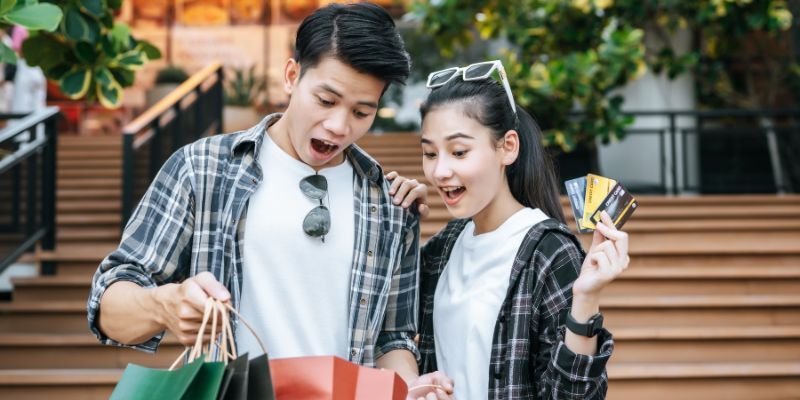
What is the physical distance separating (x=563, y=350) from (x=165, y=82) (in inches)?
507

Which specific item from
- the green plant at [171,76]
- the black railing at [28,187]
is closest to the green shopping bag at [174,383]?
the black railing at [28,187]

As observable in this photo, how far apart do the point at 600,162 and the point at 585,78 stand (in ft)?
10.0

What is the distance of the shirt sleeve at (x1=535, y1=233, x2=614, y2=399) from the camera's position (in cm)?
210

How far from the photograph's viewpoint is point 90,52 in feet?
12.6

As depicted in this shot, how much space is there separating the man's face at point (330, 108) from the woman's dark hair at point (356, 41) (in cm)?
2

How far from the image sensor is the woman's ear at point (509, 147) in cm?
247

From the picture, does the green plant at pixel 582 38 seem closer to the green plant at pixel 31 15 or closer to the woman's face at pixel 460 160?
the green plant at pixel 31 15

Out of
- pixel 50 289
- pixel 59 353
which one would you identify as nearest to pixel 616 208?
pixel 59 353

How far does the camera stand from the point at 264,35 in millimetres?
16812

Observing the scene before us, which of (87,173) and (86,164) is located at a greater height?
(86,164)

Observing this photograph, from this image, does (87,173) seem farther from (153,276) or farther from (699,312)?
(153,276)

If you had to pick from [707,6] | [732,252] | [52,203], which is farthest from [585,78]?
[52,203]

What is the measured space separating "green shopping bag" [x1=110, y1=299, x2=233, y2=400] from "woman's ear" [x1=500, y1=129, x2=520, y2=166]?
104cm

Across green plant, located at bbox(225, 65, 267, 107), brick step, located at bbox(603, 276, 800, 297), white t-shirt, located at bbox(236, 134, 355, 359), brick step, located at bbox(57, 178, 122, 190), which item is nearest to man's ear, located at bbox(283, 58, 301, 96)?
white t-shirt, located at bbox(236, 134, 355, 359)
